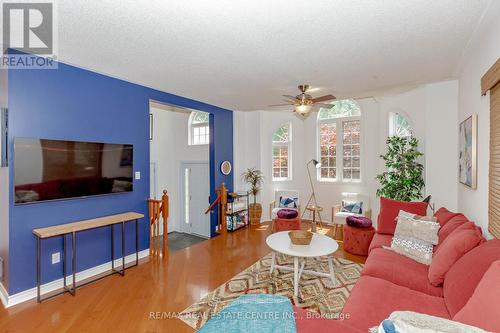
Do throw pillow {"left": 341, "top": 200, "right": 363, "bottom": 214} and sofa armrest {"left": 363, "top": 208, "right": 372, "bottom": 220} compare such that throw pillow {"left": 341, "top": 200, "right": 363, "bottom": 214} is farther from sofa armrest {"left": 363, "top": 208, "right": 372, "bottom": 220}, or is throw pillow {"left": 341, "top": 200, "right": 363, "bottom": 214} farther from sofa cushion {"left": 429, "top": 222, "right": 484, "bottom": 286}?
sofa cushion {"left": 429, "top": 222, "right": 484, "bottom": 286}

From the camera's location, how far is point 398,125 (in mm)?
5238

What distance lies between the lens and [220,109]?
571 centimetres

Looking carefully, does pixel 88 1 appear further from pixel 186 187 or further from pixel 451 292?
pixel 186 187

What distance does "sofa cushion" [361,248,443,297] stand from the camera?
211 centimetres

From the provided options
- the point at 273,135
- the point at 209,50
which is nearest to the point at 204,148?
the point at 273,135

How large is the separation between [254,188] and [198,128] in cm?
210

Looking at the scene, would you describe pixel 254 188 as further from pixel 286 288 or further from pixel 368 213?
pixel 286 288

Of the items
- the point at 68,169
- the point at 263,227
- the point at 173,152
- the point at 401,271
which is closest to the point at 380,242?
the point at 401,271

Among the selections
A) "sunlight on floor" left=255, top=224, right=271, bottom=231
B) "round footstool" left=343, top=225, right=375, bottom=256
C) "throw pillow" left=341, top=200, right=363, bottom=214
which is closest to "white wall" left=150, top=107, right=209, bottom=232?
"sunlight on floor" left=255, top=224, right=271, bottom=231

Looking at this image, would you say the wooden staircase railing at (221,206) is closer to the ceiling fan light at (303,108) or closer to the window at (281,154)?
the window at (281,154)

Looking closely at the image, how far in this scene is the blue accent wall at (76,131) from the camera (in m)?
2.71

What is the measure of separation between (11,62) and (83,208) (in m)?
1.79

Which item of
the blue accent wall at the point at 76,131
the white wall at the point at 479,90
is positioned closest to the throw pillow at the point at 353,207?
the white wall at the point at 479,90

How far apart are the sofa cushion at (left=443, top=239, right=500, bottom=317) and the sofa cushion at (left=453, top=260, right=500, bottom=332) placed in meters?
0.34
